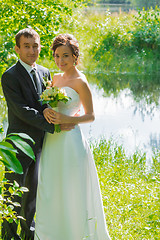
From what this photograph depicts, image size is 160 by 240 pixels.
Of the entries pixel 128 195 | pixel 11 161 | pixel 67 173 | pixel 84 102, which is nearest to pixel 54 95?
pixel 84 102

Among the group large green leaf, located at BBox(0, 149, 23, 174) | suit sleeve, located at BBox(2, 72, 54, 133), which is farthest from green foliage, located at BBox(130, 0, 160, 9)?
large green leaf, located at BBox(0, 149, 23, 174)

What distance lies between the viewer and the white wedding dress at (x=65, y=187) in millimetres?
2994

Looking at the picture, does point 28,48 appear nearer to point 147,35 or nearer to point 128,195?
point 128,195

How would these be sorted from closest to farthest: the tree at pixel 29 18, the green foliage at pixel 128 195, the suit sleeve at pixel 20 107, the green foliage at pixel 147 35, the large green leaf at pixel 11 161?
1. the large green leaf at pixel 11 161
2. the suit sleeve at pixel 20 107
3. the green foliage at pixel 128 195
4. the tree at pixel 29 18
5. the green foliage at pixel 147 35

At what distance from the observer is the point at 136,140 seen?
299 inches

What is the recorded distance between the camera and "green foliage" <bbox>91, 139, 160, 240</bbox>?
3.69 metres

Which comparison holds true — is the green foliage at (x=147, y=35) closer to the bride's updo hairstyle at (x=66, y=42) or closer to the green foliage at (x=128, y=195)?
the green foliage at (x=128, y=195)

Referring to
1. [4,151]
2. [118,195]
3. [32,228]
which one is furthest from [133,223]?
[4,151]

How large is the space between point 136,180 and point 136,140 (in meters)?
2.49

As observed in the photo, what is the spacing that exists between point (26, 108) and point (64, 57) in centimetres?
49

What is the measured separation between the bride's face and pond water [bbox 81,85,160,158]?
373 cm

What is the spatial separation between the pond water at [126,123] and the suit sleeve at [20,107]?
3813mm

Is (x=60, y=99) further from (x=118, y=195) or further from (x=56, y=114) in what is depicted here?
(x=118, y=195)

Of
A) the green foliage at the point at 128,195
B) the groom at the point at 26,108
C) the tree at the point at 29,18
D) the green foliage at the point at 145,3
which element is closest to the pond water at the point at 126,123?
the green foliage at the point at 128,195
